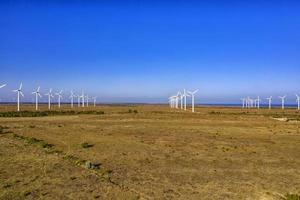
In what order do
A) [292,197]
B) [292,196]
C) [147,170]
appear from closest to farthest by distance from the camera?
[292,197], [292,196], [147,170]

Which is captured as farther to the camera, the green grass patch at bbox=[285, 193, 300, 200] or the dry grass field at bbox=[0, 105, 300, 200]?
the dry grass field at bbox=[0, 105, 300, 200]

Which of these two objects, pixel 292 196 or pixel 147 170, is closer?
pixel 292 196

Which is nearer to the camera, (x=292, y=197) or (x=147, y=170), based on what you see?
(x=292, y=197)

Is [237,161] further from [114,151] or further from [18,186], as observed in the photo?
[18,186]

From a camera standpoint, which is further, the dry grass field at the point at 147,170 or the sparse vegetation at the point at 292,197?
the dry grass field at the point at 147,170

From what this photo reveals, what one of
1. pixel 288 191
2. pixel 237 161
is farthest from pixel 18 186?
pixel 237 161

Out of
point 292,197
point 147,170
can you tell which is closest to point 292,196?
point 292,197

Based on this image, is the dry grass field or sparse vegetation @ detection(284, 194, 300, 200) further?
the dry grass field

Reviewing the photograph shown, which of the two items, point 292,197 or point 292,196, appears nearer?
point 292,197

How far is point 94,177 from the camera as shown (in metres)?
19.3

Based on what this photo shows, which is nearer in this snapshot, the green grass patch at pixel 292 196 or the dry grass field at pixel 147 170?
the green grass patch at pixel 292 196

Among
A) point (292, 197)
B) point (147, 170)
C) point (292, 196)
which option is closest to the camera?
point (292, 197)

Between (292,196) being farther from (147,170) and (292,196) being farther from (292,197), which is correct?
(147,170)

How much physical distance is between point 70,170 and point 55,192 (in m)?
4.92
